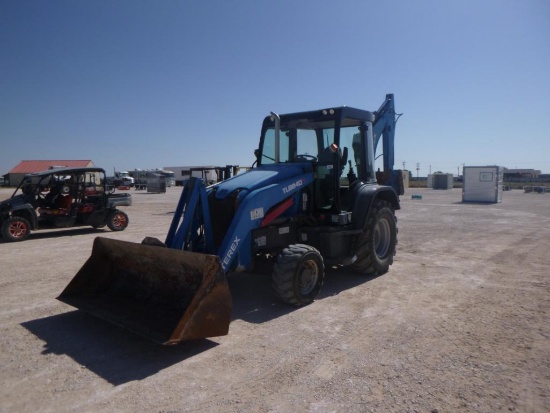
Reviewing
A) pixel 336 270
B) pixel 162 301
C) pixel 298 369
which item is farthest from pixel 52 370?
pixel 336 270

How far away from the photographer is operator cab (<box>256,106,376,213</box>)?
655 cm

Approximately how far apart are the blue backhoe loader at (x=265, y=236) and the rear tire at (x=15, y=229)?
750cm

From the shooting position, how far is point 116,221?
13430 mm

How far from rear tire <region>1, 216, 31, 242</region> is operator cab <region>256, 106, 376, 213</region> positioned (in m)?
7.96

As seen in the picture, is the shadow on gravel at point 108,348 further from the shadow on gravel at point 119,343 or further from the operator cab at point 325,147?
the operator cab at point 325,147

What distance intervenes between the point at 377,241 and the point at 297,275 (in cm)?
287

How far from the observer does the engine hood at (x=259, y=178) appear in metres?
5.66

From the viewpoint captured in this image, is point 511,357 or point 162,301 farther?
point 162,301

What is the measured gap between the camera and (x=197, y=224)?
552 cm

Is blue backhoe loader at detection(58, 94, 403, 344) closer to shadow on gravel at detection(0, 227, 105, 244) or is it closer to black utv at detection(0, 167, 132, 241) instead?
black utv at detection(0, 167, 132, 241)

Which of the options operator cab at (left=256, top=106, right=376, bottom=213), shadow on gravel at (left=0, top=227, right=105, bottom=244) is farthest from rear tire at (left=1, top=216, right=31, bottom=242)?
operator cab at (left=256, top=106, right=376, bottom=213)

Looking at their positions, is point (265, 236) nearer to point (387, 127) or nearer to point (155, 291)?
point (155, 291)

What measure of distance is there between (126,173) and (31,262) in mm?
60521

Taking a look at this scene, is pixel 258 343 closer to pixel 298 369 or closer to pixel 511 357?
pixel 298 369
